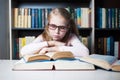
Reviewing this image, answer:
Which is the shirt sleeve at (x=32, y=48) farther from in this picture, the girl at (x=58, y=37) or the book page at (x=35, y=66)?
the book page at (x=35, y=66)

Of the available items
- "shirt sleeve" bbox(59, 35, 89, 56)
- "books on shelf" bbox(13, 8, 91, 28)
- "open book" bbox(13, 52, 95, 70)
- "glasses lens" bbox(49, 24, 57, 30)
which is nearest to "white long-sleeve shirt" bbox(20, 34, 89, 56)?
"shirt sleeve" bbox(59, 35, 89, 56)

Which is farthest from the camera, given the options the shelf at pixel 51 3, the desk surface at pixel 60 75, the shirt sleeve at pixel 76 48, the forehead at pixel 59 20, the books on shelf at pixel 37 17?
the shelf at pixel 51 3

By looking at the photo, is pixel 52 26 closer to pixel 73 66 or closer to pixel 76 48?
pixel 76 48

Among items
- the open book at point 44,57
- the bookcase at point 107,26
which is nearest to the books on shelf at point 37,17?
the bookcase at point 107,26

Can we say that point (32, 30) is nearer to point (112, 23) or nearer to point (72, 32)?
point (72, 32)

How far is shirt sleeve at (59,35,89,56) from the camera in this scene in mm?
1597

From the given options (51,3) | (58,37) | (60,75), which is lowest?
(60,75)

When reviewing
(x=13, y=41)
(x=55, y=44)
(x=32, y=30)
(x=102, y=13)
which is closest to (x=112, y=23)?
(x=102, y=13)

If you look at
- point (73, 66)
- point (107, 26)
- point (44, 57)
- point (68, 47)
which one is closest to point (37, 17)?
point (68, 47)

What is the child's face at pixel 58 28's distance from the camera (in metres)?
1.76

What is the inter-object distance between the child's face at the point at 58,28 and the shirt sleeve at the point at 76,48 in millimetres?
96

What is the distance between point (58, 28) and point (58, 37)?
0.08m

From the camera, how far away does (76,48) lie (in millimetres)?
1656

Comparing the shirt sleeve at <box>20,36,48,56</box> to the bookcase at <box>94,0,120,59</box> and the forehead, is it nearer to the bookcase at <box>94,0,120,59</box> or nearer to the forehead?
the forehead
